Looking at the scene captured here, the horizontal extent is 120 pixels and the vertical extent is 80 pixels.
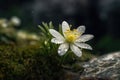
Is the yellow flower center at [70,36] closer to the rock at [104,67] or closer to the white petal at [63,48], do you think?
the white petal at [63,48]

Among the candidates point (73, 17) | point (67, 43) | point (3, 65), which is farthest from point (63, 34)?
point (73, 17)

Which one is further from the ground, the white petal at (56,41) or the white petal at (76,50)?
the white petal at (56,41)

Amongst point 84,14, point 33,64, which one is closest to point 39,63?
point 33,64

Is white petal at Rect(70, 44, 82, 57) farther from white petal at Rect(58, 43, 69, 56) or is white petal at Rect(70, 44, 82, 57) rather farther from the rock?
the rock

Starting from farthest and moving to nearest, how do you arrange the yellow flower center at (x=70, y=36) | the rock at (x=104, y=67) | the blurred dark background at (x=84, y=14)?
the blurred dark background at (x=84, y=14) < the yellow flower center at (x=70, y=36) < the rock at (x=104, y=67)

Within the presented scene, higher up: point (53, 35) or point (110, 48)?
point (110, 48)

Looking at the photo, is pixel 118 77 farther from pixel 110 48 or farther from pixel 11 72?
pixel 110 48

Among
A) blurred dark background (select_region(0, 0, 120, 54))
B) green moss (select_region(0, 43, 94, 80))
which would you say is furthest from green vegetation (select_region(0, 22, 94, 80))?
blurred dark background (select_region(0, 0, 120, 54))

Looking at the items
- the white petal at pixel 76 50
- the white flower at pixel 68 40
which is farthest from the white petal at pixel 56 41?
the white petal at pixel 76 50
